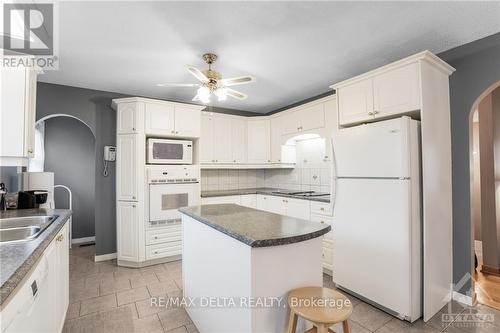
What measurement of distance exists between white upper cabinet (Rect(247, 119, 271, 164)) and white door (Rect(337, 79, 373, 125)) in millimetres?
1964

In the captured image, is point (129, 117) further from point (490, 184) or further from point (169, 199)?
point (490, 184)

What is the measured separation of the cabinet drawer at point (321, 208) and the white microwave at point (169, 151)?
1.92 m

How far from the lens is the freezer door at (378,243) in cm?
211

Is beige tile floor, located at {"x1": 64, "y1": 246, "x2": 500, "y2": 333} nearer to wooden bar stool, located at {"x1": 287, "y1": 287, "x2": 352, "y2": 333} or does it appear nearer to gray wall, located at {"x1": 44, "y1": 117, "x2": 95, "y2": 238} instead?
wooden bar stool, located at {"x1": 287, "y1": 287, "x2": 352, "y2": 333}

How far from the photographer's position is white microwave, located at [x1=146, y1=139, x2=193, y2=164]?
137 inches

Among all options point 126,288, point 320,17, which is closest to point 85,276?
point 126,288

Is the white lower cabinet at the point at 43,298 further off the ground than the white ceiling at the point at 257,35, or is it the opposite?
the white ceiling at the point at 257,35

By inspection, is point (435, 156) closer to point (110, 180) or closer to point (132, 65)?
point (132, 65)

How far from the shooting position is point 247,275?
1345mm

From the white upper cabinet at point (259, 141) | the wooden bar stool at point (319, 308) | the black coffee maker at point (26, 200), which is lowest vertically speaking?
the wooden bar stool at point (319, 308)

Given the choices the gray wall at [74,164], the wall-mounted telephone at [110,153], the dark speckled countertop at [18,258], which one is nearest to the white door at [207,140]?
the wall-mounted telephone at [110,153]

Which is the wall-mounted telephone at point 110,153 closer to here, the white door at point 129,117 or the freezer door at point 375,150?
the white door at point 129,117

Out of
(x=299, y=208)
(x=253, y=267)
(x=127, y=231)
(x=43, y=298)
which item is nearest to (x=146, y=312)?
(x=43, y=298)

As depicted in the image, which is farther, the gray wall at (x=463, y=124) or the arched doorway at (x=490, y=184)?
the arched doorway at (x=490, y=184)
